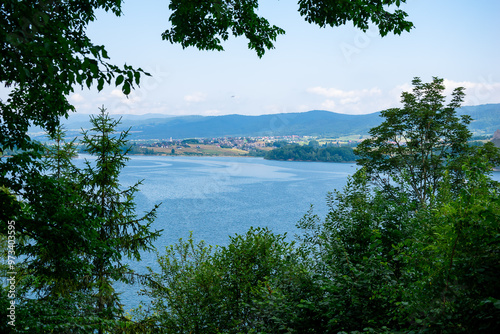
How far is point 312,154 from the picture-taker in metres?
124

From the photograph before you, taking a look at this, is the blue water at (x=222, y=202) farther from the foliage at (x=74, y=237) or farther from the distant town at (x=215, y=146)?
the distant town at (x=215, y=146)

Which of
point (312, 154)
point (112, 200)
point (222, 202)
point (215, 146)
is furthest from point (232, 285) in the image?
point (215, 146)

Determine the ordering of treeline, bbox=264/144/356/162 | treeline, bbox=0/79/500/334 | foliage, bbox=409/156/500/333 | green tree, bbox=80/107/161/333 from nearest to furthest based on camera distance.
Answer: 1. foliage, bbox=409/156/500/333
2. treeline, bbox=0/79/500/334
3. green tree, bbox=80/107/161/333
4. treeline, bbox=264/144/356/162

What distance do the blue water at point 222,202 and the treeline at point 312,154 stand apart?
547 centimetres

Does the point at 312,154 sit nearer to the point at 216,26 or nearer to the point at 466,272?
the point at 216,26

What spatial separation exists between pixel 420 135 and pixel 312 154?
100 metres

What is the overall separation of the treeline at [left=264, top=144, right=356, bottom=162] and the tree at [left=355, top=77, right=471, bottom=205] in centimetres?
7213

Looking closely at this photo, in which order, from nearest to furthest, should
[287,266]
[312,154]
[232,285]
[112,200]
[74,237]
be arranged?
[74,237] → [287,266] → [232,285] → [112,200] → [312,154]

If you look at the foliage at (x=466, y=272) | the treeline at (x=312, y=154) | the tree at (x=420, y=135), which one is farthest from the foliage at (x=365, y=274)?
the treeline at (x=312, y=154)

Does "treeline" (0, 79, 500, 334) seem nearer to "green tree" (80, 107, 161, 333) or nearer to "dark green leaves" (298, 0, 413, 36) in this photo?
"green tree" (80, 107, 161, 333)

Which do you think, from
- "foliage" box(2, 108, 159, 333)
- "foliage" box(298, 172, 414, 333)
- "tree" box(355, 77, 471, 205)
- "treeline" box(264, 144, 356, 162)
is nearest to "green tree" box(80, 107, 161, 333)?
"foliage" box(2, 108, 159, 333)

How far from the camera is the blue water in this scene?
1683 inches

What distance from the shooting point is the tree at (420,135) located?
23109mm

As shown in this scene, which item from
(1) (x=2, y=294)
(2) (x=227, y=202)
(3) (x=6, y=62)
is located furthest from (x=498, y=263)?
(2) (x=227, y=202)
